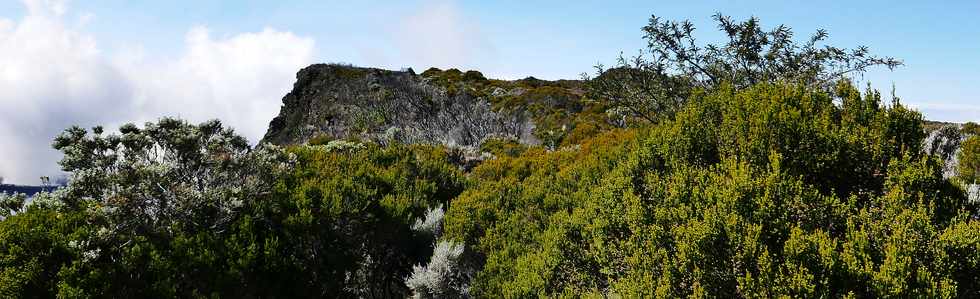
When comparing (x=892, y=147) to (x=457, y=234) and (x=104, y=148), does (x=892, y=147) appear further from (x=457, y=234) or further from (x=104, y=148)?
(x=104, y=148)

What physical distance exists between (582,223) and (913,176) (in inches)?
162

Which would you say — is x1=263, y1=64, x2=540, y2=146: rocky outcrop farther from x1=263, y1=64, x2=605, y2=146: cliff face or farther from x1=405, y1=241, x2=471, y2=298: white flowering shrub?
x1=405, y1=241, x2=471, y2=298: white flowering shrub

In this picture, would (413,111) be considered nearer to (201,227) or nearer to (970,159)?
(201,227)

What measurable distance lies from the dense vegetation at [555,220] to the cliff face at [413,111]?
12569mm

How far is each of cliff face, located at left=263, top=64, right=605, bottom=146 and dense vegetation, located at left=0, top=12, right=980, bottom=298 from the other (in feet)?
41.2

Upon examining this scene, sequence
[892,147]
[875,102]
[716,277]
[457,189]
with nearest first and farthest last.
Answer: [716,277]
[892,147]
[875,102]
[457,189]

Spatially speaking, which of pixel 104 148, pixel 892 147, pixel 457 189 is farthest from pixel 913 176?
pixel 104 148

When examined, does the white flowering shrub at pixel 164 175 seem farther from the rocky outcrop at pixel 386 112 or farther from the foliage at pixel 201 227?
the rocky outcrop at pixel 386 112

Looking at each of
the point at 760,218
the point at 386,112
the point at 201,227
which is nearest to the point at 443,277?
the point at 201,227

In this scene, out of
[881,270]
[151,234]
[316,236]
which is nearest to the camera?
[881,270]

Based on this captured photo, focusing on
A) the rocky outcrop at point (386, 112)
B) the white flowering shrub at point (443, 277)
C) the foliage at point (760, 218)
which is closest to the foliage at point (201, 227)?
the white flowering shrub at point (443, 277)

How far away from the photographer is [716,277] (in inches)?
231

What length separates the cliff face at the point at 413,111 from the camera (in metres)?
26.3

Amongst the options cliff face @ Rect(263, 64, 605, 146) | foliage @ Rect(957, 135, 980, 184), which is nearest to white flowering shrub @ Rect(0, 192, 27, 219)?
cliff face @ Rect(263, 64, 605, 146)
